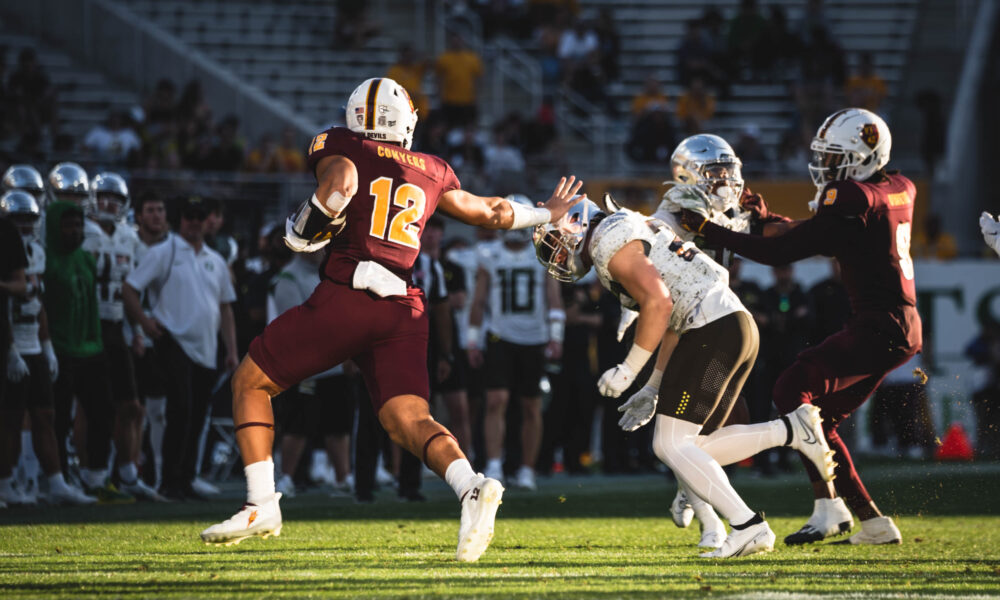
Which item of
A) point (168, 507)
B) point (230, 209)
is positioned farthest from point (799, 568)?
point (230, 209)

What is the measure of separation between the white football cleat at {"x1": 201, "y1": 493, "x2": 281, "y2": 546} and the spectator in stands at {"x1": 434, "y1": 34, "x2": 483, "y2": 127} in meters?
12.9

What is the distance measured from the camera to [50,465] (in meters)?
9.76

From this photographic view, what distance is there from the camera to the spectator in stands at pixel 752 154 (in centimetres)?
1797

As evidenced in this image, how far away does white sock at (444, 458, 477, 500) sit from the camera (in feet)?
19.5

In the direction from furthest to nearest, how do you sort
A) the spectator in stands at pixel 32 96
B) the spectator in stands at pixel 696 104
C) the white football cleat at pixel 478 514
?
1. the spectator in stands at pixel 696 104
2. the spectator in stands at pixel 32 96
3. the white football cleat at pixel 478 514

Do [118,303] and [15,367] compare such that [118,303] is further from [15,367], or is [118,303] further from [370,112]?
[370,112]

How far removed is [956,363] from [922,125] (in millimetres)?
6186

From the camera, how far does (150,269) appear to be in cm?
1030

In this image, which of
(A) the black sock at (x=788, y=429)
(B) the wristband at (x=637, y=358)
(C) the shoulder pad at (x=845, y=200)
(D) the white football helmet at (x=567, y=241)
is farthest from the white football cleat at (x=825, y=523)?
(D) the white football helmet at (x=567, y=241)

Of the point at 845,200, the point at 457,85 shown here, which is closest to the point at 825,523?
the point at 845,200

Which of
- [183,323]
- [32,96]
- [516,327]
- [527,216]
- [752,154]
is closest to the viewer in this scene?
[527,216]

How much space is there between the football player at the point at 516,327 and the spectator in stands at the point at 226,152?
4812mm

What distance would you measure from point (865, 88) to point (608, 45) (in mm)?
3729

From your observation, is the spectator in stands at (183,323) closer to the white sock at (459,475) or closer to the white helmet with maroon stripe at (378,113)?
the white helmet with maroon stripe at (378,113)
